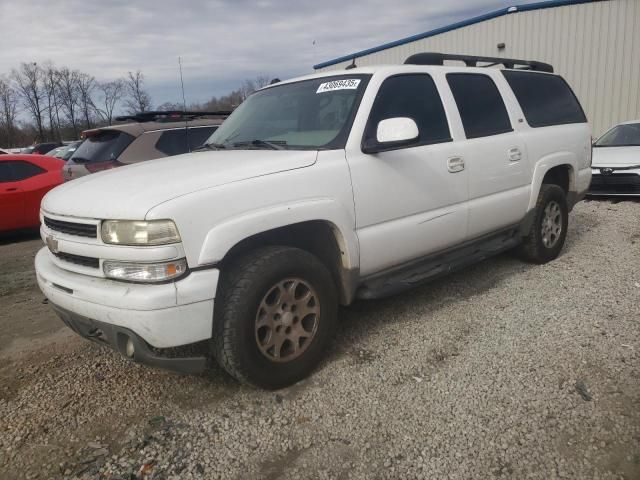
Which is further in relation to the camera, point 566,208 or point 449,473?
point 566,208

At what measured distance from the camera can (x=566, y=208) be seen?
5273 millimetres

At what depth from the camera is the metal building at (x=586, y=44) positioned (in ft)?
41.4

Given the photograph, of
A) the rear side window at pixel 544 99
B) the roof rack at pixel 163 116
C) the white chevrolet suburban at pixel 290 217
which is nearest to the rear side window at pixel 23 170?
the roof rack at pixel 163 116

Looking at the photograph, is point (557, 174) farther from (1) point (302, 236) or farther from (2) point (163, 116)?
(2) point (163, 116)

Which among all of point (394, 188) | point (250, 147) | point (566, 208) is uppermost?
point (250, 147)

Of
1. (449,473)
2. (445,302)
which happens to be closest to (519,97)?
(445,302)

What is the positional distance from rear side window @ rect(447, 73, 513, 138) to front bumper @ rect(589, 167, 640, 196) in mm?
5084

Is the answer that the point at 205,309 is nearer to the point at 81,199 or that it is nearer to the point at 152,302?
the point at 152,302

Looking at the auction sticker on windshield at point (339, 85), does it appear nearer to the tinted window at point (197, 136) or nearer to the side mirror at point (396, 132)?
the side mirror at point (396, 132)

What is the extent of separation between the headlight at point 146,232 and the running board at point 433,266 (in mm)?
1409

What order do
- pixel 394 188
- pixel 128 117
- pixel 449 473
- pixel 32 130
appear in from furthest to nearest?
pixel 32 130, pixel 128 117, pixel 394 188, pixel 449 473

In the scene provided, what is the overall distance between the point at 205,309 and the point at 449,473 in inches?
54.3

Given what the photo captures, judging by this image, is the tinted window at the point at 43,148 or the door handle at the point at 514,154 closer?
the door handle at the point at 514,154

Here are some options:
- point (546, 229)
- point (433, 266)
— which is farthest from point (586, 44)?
point (433, 266)
